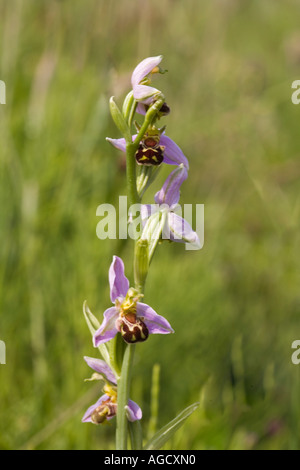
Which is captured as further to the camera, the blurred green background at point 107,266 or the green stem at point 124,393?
the blurred green background at point 107,266

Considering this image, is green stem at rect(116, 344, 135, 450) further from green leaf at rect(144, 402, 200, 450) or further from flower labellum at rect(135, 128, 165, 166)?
flower labellum at rect(135, 128, 165, 166)

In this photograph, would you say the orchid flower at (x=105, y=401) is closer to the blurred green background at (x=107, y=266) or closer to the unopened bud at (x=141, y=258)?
the unopened bud at (x=141, y=258)

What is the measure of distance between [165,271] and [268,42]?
2.91 meters

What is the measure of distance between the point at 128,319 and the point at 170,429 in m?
0.14

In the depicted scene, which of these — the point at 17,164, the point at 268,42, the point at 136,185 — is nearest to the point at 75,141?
the point at 17,164

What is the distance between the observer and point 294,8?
397cm

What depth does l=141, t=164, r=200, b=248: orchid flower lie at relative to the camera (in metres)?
0.68

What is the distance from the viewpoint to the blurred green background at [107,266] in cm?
131

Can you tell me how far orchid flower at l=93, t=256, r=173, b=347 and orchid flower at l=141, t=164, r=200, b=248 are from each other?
67 mm

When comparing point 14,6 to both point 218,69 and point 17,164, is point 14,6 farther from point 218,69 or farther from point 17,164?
point 218,69

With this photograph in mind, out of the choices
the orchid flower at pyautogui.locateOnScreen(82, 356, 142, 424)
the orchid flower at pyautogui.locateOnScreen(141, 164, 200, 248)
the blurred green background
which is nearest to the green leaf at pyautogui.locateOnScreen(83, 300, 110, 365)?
the orchid flower at pyautogui.locateOnScreen(82, 356, 142, 424)

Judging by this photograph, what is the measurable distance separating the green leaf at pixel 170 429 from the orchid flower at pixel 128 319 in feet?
0.31

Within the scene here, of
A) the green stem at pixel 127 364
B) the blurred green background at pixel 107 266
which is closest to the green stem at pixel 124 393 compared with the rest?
the green stem at pixel 127 364

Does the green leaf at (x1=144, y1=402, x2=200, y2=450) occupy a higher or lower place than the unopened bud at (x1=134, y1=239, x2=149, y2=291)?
lower
